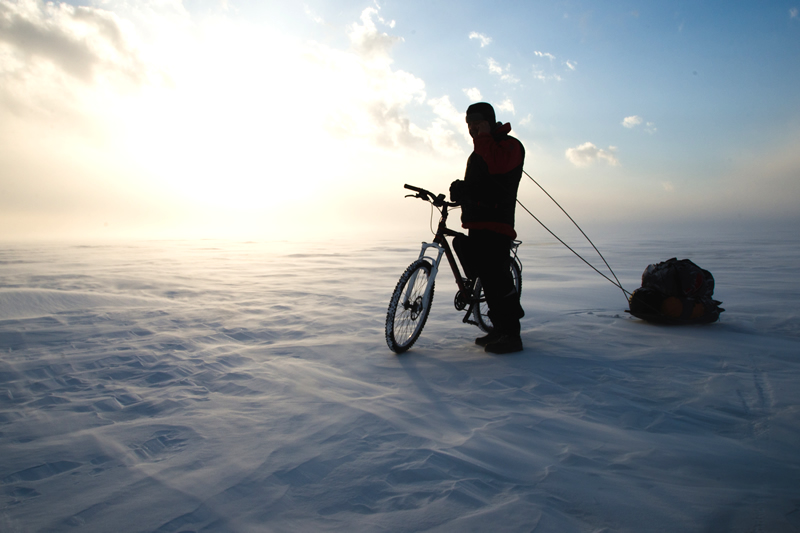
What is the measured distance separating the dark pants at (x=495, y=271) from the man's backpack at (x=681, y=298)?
5.29 ft

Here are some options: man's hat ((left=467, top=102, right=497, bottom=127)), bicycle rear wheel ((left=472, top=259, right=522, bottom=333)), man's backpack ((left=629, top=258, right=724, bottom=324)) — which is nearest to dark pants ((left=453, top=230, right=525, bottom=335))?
bicycle rear wheel ((left=472, top=259, right=522, bottom=333))

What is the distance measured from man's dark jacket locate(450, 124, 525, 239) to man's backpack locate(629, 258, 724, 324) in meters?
1.80

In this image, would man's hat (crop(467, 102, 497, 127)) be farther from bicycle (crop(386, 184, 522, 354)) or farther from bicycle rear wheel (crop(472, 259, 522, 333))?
bicycle rear wheel (crop(472, 259, 522, 333))

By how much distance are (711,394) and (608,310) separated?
242cm

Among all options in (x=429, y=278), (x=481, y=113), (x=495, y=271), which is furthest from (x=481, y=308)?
(x=481, y=113)

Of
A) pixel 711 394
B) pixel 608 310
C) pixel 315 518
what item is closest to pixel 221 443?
pixel 315 518

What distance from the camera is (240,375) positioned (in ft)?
8.80

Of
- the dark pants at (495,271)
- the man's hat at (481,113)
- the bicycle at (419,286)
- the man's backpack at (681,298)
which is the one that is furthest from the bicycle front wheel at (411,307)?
the man's backpack at (681,298)

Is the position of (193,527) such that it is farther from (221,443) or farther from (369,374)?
(369,374)

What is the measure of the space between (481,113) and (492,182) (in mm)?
519

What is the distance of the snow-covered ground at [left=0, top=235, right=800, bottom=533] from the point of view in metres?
1.37

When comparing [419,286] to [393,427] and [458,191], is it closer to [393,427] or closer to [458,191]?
[458,191]

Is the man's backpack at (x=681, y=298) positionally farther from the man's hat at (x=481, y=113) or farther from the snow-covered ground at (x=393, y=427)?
the man's hat at (x=481, y=113)

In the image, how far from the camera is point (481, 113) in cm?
310
